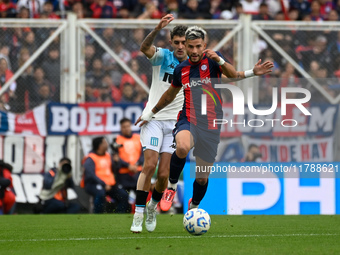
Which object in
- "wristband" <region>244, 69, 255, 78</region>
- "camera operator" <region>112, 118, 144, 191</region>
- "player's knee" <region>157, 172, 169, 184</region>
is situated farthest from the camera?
"camera operator" <region>112, 118, 144, 191</region>

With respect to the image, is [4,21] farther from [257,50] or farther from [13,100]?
[257,50]

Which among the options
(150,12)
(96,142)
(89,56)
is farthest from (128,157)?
(150,12)

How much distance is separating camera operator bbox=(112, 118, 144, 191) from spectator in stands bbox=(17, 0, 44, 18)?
12.3 ft

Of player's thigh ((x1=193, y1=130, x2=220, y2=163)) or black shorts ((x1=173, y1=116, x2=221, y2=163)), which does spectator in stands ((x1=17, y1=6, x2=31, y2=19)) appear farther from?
player's thigh ((x1=193, y1=130, x2=220, y2=163))

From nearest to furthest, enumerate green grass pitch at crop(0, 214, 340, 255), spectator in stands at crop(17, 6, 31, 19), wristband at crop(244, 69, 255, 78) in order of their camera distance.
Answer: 1. green grass pitch at crop(0, 214, 340, 255)
2. wristband at crop(244, 69, 255, 78)
3. spectator in stands at crop(17, 6, 31, 19)

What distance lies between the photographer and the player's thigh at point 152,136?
9.28m

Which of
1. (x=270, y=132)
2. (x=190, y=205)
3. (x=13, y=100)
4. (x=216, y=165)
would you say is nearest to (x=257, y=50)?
(x=270, y=132)

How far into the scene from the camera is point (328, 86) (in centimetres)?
1519

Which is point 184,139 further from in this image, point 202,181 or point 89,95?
point 89,95

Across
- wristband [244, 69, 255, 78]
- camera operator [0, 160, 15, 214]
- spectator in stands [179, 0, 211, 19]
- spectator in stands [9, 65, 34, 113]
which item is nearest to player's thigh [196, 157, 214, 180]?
wristband [244, 69, 255, 78]

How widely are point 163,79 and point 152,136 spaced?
2.75 ft

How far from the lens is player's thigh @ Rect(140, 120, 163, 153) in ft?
30.5

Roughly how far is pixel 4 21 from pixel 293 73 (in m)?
6.25

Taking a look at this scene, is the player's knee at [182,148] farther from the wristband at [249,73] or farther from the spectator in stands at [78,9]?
the spectator in stands at [78,9]
